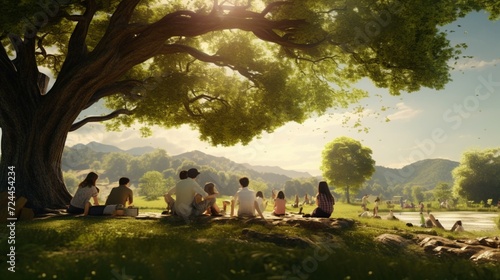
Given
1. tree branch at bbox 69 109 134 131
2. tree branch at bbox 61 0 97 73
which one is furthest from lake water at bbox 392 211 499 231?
tree branch at bbox 61 0 97 73

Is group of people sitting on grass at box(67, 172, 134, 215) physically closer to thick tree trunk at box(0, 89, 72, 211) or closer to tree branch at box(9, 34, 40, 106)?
thick tree trunk at box(0, 89, 72, 211)

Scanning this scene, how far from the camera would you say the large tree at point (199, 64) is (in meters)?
14.0

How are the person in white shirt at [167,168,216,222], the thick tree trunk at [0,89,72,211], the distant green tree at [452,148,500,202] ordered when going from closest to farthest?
the person in white shirt at [167,168,216,222] < the thick tree trunk at [0,89,72,211] < the distant green tree at [452,148,500,202]

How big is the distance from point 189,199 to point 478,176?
8154cm

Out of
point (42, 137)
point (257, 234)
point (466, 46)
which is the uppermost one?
point (466, 46)

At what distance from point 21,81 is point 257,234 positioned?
575 inches

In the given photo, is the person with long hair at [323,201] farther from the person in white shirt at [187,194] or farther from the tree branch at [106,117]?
the tree branch at [106,117]

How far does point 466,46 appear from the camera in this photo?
47.0 ft

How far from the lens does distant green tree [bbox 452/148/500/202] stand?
251 ft

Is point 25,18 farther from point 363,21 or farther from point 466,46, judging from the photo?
point 466,46

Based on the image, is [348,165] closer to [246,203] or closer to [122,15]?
[246,203]

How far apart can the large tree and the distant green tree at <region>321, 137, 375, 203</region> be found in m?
46.8

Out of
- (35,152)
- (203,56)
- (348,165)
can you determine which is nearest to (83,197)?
(35,152)

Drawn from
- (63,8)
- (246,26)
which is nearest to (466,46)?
(246,26)
